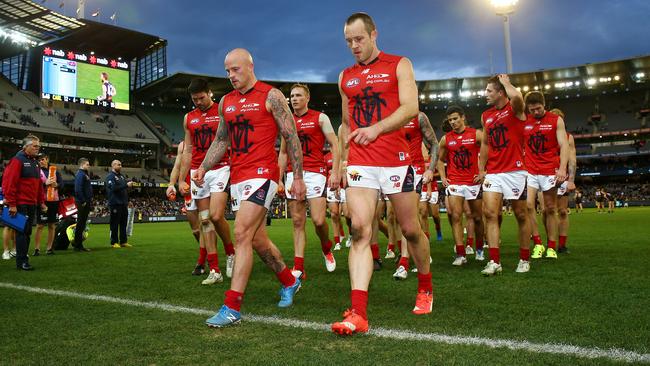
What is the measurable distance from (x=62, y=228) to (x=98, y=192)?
158ft

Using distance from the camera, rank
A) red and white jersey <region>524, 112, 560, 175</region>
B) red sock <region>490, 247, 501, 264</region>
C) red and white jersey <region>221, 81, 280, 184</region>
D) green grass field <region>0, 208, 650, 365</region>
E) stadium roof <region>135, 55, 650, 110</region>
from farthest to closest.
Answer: stadium roof <region>135, 55, 650, 110</region> < red and white jersey <region>524, 112, 560, 175</region> < red sock <region>490, 247, 501, 264</region> < red and white jersey <region>221, 81, 280, 184</region> < green grass field <region>0, 208, 650, 365</region>

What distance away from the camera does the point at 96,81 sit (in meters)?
54.6

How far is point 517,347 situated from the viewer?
298cm

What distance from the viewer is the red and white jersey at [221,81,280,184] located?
14.6 feet

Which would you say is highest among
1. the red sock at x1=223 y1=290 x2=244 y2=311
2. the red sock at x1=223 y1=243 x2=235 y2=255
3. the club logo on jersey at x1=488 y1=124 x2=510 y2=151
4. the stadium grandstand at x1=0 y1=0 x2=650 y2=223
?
the stadium grandstand at x1=0 y1=0 x2=650 y2=223

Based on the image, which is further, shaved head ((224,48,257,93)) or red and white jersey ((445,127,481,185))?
red and white jersey ((445,127,481,185))

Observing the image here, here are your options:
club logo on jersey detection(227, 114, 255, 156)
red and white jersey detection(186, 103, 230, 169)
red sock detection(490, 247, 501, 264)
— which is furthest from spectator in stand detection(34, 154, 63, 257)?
red sock detection(490, 247, 501, 264)

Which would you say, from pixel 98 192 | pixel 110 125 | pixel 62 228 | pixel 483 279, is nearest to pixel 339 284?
pixel 483 279

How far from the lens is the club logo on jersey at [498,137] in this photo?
642 cm

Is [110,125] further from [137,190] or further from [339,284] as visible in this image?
[339,284]

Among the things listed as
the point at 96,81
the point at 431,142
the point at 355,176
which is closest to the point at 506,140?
the point at 431,142

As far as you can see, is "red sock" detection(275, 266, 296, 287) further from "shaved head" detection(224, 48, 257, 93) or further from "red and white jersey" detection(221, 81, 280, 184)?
"shaved head" detection(224, 48, 257, 93)

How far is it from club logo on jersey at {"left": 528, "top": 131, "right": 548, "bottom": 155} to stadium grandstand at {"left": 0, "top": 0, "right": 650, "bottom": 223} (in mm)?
50832

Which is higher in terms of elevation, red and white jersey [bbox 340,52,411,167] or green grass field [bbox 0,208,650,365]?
red and white jersey [bbox 340,52,411,167]
